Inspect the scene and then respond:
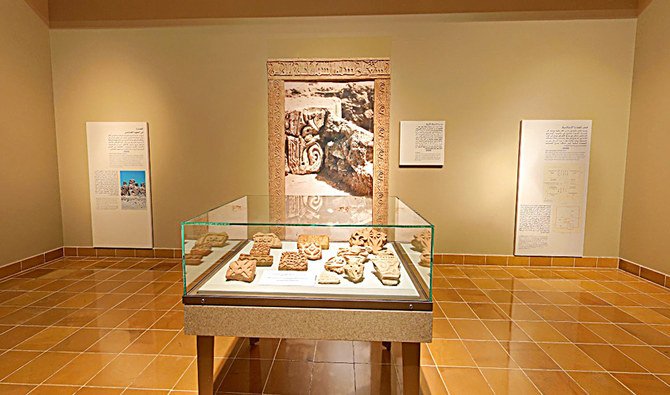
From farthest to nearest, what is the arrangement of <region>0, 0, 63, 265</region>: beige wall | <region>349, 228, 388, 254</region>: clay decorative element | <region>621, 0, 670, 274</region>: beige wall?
<region>0, 0, 63, 265</region>: beige wall < <region>621, 0, 670, 274</region>: beige wall < <region>349, 228, 388, 254</region>: clay decorative element

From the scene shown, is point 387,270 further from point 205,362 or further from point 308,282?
point 205,362

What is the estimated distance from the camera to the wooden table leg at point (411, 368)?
2.02m

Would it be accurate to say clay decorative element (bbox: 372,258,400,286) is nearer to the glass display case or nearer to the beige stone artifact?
the glass display case

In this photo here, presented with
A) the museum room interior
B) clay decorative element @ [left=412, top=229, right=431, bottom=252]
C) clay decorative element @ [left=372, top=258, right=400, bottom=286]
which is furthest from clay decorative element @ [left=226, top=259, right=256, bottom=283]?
the museum room interior

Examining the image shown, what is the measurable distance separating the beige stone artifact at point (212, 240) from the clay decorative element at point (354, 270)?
2.28 ft

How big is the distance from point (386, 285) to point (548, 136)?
176 inches

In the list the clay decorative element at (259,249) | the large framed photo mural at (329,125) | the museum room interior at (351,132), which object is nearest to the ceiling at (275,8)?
the museum room interior at (351,132)

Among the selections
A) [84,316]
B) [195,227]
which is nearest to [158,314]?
[84,316]

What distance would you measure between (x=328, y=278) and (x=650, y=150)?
16.5 feet

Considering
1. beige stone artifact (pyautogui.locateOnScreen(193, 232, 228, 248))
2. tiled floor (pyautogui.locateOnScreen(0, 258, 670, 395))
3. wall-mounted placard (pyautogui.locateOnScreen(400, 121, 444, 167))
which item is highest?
wall-mounted placard (pyautogui.locateOnScreen(400, 121, 444, 167))

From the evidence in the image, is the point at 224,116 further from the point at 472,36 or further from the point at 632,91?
the point at 632,91

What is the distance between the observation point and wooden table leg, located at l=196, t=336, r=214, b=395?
82.5 inches

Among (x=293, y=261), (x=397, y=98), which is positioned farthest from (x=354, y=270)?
(x=397, y=98)

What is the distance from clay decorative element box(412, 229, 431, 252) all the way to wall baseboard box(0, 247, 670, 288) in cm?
381
